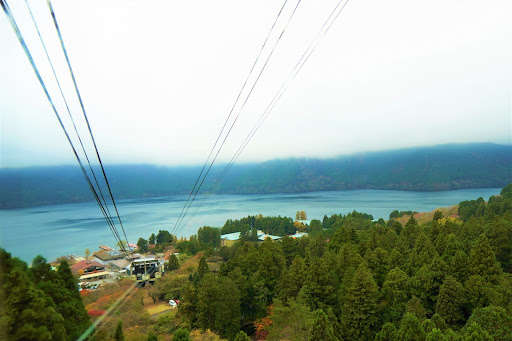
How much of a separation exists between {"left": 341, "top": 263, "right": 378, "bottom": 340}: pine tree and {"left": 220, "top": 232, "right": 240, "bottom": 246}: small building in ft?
66.9

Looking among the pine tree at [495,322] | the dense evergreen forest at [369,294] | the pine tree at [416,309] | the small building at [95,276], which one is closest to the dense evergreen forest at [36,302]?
the small building at [95,276]

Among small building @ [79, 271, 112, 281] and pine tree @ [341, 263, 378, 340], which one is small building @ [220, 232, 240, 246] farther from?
small building @ [79, 271, 112, 281]

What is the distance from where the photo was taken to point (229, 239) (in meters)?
28.9

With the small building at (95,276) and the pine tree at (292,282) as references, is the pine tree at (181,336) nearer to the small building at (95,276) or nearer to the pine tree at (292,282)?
the small building at (95,276)

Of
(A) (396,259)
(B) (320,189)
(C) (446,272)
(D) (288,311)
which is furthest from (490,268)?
(B) (320,189)

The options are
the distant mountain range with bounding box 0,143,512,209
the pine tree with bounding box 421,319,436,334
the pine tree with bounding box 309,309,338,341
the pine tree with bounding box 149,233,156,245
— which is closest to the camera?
the pine tree with bounding box 421,319,436,334

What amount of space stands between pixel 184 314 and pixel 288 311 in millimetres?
3540

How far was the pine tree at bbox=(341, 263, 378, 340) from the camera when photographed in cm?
728

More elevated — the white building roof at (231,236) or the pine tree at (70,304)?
the pine tree at (70,304)

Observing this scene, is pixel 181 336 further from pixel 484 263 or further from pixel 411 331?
pixel 484 263

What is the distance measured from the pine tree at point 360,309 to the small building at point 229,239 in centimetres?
2038

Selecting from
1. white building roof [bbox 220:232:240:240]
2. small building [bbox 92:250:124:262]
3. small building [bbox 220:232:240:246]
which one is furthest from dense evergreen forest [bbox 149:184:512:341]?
white building roof [bbox 220:232:240:240]

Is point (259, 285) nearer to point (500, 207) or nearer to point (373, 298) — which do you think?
point (373, 298)

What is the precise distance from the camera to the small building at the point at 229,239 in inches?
1091
